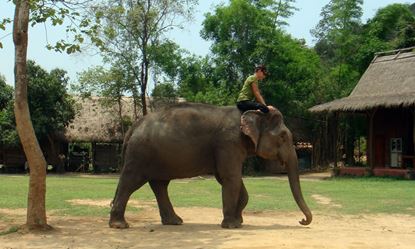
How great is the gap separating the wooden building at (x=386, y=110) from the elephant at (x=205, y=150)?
17.0 metres

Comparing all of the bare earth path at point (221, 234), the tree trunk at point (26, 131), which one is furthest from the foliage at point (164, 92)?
the tree trunk at point (26, 131)

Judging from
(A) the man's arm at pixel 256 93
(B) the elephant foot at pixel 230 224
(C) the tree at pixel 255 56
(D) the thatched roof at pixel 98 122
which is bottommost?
(B) the elephant foot at pixel 230 224

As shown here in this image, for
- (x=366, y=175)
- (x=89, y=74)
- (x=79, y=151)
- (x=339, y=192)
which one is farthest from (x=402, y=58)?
(x=79, y=151)

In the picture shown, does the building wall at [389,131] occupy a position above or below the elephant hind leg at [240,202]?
above

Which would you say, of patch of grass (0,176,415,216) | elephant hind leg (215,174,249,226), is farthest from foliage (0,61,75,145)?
elephant hind leg (215,174,249,226)

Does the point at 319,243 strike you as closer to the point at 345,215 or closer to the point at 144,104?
the point at 345,215

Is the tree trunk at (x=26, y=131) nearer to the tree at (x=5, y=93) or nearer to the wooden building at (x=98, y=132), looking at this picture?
the wooden building at (x=98, y=132)

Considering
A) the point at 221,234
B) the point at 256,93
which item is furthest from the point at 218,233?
the point at 256,93

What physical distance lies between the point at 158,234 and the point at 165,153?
1622 mm

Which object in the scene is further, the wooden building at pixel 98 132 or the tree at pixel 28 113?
the wooden building at pixel 98 132

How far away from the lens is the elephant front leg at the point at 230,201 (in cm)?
1062

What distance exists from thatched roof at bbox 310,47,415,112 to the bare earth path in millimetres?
15096

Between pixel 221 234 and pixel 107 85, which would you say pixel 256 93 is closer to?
pixel 221 234

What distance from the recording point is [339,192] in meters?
19.8
